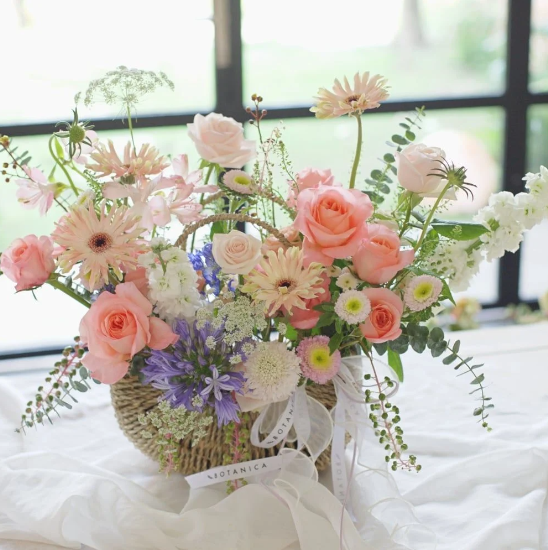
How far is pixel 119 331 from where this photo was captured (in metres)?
0.89

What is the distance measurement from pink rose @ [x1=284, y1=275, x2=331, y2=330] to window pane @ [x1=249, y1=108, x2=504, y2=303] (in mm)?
1398

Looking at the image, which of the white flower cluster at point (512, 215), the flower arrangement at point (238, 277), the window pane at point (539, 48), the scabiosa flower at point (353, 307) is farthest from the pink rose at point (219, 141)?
the window pane at point (539, 48)

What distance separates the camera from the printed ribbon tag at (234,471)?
1003mm

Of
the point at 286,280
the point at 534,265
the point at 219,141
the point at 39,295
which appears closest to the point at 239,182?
the point at 219,141

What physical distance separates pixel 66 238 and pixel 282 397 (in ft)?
1.03

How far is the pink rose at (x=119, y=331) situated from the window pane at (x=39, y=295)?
134 centimetres

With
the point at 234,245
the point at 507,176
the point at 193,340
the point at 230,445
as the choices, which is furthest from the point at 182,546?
the point at 507,176

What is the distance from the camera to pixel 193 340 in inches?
36.6

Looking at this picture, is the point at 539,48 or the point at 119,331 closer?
the point at 119,331

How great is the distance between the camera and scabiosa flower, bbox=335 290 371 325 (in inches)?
35.1

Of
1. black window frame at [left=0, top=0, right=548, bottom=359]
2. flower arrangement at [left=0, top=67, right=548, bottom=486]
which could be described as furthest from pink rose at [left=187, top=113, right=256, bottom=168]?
black window frame at [left=0, top=0, right=548, bottom=359]

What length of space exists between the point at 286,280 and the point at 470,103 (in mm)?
1664

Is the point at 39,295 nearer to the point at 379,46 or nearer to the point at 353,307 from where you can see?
the point at 379,46

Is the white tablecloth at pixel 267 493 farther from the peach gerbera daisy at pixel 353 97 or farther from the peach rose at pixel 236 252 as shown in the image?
the peach gerbera daisy at pixel 353 97
